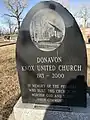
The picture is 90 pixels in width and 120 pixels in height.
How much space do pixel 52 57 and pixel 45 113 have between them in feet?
2.96

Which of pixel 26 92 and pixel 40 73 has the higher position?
pixel 40 73

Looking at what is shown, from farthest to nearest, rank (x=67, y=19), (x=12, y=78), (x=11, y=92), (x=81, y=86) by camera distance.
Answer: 1. (x=12, y=78)
2. (x=11, y=92)
3. (x=81, y=86)
4. (x=67, y=19)

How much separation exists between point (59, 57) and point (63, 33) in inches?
14.3

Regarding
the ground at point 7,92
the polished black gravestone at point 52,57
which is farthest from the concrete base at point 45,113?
the ground at point 7,92

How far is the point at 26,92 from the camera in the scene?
3.09 meters

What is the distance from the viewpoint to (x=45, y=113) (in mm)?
2967

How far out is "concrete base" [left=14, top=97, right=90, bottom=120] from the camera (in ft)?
9.30

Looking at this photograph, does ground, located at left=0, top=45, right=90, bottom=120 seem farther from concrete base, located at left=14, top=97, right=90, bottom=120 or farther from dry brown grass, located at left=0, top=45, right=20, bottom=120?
concrete base, located at left=14, top=97, right=90, bottom=120

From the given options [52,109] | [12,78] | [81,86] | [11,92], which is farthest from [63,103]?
[12,78]

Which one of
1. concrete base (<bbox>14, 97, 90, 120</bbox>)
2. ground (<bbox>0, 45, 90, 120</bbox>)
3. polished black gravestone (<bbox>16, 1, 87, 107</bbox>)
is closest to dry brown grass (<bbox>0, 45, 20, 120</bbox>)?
ground (<bbox>0, 45, 90, 120</bbox>)

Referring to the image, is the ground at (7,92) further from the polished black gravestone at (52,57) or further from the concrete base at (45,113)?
the polished black gravestone at (52,57)

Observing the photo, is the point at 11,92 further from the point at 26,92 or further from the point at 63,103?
the point at 63,103

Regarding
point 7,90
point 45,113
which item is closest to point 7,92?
point 7,90

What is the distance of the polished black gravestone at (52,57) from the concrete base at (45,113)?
114mm
